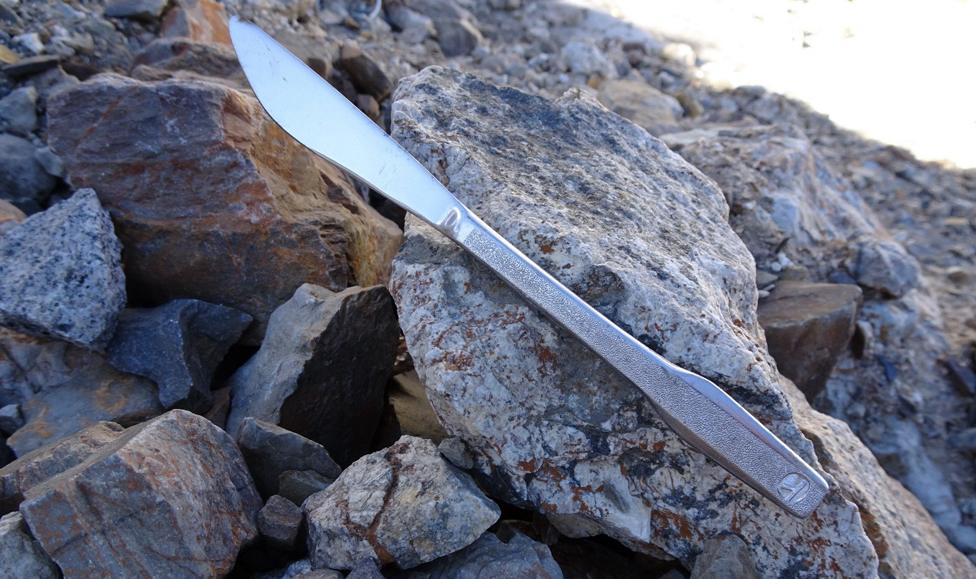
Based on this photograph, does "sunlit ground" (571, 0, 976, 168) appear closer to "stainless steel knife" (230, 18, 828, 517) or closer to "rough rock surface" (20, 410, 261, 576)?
"stainless steel knife" (230, 18, 828, 517)

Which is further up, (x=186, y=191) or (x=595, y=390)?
(x=595, y=390)

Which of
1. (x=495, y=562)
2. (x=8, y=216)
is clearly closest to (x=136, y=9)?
(x=8, y=216)

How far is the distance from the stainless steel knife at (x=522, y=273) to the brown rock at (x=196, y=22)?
1.46 m

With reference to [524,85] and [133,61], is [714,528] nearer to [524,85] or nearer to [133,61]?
[133,61]

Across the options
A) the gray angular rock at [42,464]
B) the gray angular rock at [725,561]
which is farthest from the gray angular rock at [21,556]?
the gray angular rock at [725,561]

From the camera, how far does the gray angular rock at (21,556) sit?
1.29 meters

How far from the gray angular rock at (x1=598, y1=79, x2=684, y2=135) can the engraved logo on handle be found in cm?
268

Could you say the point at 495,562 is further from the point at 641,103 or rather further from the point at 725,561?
the point at 641,103

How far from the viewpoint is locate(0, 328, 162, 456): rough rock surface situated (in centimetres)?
174

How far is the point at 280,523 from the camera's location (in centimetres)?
143

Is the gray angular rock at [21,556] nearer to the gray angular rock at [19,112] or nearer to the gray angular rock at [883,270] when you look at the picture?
the gray angular rock at [19,112]

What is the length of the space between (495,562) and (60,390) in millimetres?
1203

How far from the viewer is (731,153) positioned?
2945 mm

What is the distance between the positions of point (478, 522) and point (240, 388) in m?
0.83
